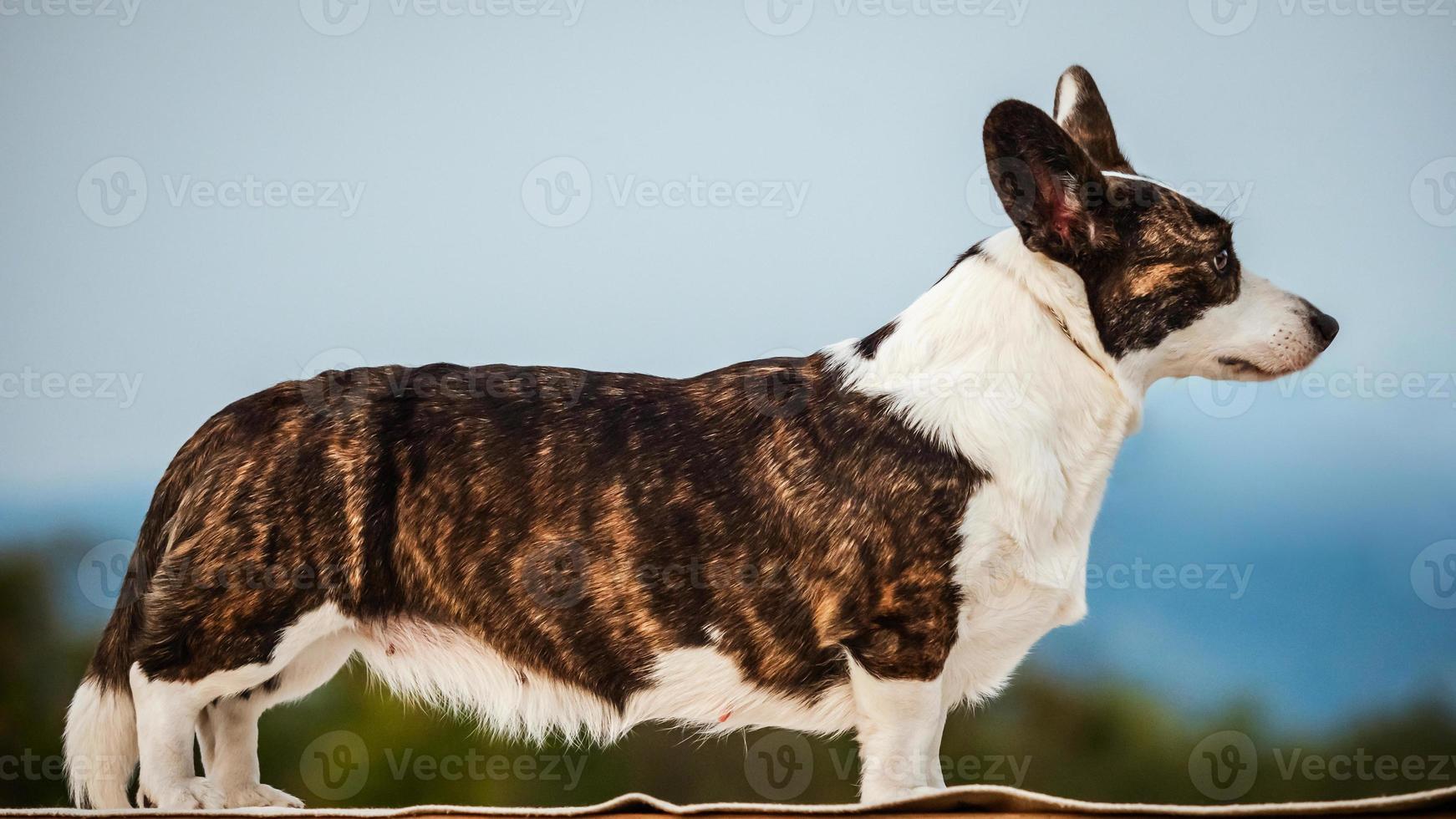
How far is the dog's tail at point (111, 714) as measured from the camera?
3379 mm

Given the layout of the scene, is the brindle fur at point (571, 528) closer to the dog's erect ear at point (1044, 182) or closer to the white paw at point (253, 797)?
the white paw at point (253, 797)

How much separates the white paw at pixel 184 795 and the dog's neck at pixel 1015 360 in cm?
193

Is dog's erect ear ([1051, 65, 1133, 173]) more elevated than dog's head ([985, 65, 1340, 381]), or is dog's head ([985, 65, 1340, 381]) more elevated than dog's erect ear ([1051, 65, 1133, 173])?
dog's erect ear ([1051, 65, 1133, 173])

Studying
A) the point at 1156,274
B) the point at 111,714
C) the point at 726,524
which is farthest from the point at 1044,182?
the point at 111,714

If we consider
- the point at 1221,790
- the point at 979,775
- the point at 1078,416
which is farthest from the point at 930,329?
the point at 1221,790

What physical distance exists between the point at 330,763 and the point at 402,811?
387 centimetres

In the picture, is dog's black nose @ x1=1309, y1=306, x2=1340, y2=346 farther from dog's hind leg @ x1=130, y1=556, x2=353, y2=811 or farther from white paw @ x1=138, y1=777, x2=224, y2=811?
white paw @ x1=138, y1=777, x2=224, y2=811

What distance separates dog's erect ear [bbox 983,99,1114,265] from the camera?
3201 millimetres

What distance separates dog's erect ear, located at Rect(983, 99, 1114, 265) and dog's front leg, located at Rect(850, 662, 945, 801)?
3.78 feet

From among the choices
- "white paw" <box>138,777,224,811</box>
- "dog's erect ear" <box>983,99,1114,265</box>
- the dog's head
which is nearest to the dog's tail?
"white paw" <box>138,777,224,811</box>

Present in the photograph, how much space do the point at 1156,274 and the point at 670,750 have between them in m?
3.79

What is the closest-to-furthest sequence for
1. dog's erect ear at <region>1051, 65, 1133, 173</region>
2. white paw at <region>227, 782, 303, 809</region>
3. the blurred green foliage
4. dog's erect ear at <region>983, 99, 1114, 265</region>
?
dog's erect ear at <region>983, 99, 1114, 265</region> < white paw at <region>227, 782, 303, 809</region> < dog's erect ear at <region>1051, 65, 1133, 173</region> < the blurred green foliage

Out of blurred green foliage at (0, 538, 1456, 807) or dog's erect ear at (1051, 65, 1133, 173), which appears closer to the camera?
dog's erect ear at (1051, 65, 1133, 173)

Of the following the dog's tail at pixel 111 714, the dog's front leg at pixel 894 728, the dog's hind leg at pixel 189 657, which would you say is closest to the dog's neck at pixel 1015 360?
the dog's front leg at pixel 894 728
